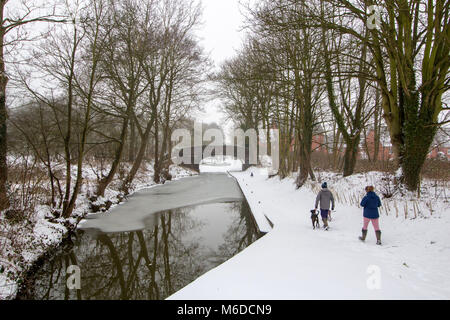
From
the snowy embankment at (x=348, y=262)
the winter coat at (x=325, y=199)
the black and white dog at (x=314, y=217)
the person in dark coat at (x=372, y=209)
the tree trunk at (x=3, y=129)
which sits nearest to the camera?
the snowy embankment at (x=348, y=262)

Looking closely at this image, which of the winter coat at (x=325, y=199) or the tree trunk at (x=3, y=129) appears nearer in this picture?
the tree trunk at (x=3, y=129)

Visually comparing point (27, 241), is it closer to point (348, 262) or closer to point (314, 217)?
point (348, 262)

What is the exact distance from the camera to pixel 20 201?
25.1 feet

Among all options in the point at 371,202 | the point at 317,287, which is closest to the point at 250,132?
the point at 371,202

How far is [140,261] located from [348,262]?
16.3 ft

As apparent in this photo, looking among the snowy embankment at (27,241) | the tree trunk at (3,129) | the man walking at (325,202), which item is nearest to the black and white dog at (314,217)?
the man walking at (325,202)

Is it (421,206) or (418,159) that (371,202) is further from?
(418,159)

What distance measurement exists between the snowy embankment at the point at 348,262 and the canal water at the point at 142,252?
3.89 ft

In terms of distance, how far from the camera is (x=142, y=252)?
7.65 metres

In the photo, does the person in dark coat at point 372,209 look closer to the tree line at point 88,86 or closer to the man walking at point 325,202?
the man walking at point 325,202

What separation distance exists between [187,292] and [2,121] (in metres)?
7.37

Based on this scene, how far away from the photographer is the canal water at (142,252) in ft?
18.3

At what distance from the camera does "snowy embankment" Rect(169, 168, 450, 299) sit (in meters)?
4.23
